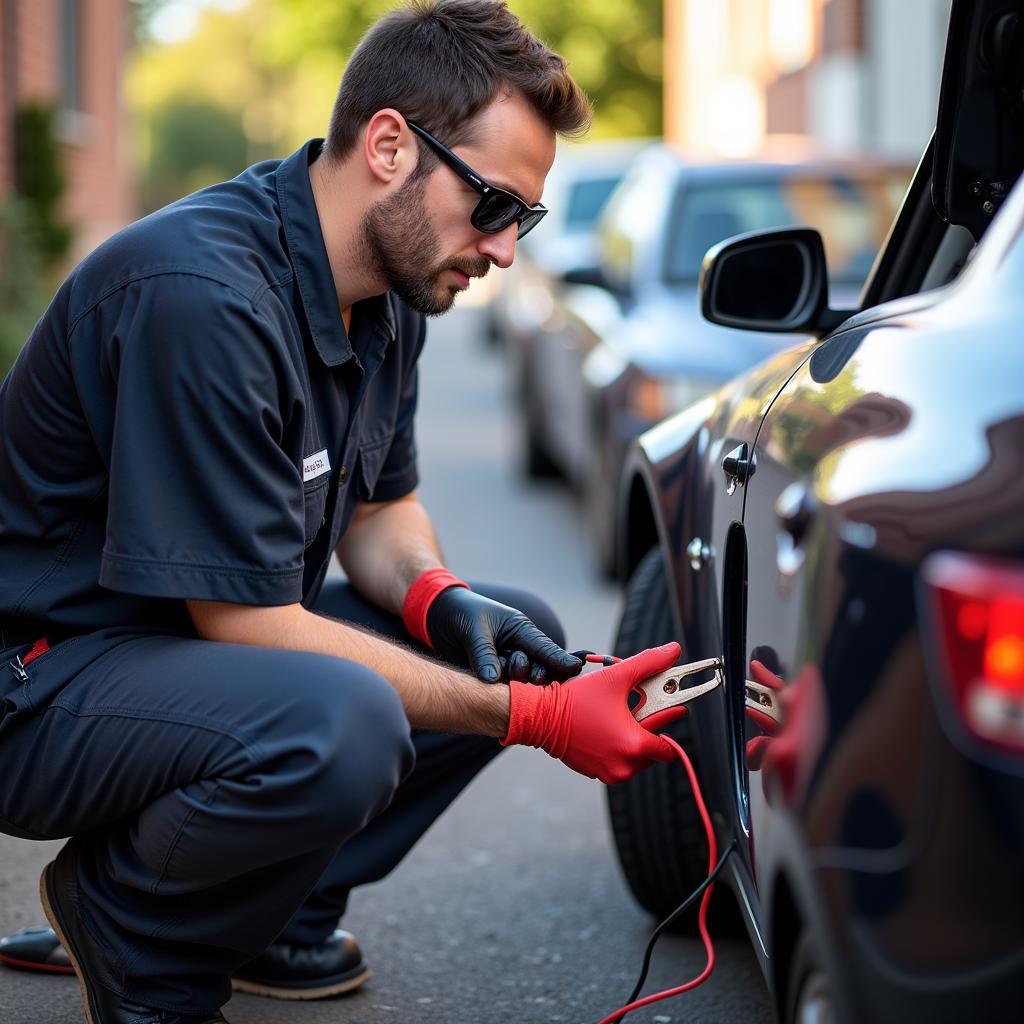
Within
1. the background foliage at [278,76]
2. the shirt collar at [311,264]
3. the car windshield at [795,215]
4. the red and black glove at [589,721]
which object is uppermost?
the shirt collar at [311,264]

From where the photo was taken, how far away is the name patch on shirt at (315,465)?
249cm

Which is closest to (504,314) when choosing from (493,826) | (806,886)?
(493,826)

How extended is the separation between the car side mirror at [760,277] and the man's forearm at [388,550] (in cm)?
67

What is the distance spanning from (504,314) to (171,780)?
13.6 metres

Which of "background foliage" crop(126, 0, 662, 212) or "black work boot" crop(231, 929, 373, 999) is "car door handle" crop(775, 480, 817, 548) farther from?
"black work boot" crop(231, 929, 373, 999)

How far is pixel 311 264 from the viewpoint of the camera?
8.31 ft

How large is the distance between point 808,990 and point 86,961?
119 cm

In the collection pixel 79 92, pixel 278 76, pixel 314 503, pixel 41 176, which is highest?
pixel 314 503

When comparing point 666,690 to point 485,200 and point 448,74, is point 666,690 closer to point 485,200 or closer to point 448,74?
point 485,200

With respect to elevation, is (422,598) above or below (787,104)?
above

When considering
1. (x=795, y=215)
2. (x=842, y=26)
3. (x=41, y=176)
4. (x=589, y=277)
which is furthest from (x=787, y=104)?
(x=589, y=277)

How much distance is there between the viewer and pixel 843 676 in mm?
1505

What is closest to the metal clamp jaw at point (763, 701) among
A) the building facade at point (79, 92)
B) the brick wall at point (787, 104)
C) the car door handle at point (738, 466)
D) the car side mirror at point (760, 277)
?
the car door handle at point (738, 466)

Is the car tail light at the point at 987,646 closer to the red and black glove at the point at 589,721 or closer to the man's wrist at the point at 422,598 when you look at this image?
the red and black glove at the point at 589,721
